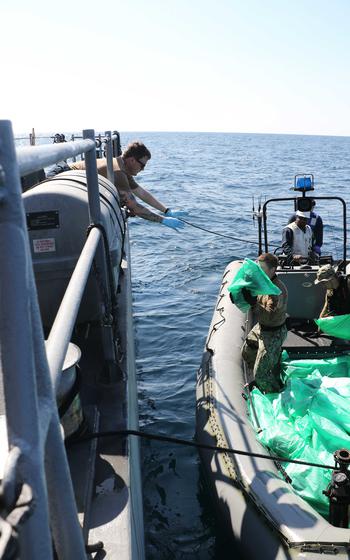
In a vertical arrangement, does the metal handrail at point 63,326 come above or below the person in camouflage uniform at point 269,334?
above

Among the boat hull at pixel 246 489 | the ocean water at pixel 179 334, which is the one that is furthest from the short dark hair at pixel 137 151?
the ocean water at pixel 179 334

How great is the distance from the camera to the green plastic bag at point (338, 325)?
19.0ft

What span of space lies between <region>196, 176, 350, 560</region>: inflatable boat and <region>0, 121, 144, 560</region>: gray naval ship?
899 mm

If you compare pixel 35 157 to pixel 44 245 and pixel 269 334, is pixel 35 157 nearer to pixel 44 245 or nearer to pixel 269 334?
pixel 44 245

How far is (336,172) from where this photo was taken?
40938mm

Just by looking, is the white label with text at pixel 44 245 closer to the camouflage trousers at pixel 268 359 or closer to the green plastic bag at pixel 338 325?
the camouflage trousers at pixel 268 359

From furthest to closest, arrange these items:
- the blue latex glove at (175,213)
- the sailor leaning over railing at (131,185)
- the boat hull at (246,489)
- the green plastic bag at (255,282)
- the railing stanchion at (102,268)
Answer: the blue latex glove at (175,213) → the sailor leaning over railing at (131,185) → the green plastic bag at (255,282) → the boat hull at (246,489) → the railing stanchion at (102,268)

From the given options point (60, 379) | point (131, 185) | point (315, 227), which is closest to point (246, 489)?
point (60, 379)

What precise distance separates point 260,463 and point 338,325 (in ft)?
7.99

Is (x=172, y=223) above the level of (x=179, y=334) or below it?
above

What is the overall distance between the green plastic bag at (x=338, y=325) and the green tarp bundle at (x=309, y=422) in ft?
1.28

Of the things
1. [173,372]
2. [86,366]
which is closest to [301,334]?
[173,372]

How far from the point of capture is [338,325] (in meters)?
5.83

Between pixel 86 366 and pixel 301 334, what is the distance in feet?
14.2
